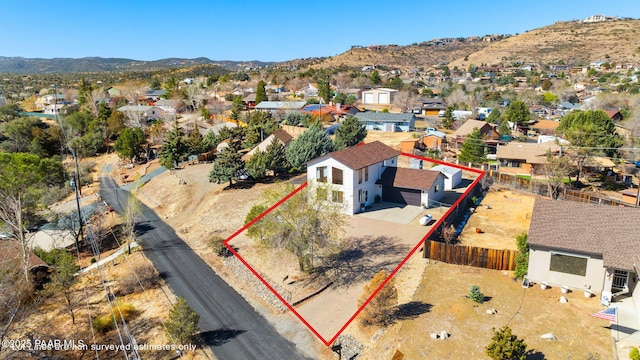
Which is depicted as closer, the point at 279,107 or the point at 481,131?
the point at 481,131

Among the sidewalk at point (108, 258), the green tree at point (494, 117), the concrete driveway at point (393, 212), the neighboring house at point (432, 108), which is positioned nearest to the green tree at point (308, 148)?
the concrete driveway at point (393, 212)

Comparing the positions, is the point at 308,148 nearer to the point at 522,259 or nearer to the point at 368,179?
the point at 368,179

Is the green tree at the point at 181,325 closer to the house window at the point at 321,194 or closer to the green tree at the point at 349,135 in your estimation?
the house window at the point at 321,194

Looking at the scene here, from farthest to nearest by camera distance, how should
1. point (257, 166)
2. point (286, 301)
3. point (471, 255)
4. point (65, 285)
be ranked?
point (257, 166)
point (65, 285)
point (471, 255)
point (286, 301)

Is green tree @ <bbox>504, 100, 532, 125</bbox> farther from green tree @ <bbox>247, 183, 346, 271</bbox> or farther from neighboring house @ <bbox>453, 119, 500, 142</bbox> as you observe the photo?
green tree @ <bbox>247, 183, 346, 271</bbox>

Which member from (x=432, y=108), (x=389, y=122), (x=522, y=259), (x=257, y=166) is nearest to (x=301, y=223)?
(x=522, y=259)
